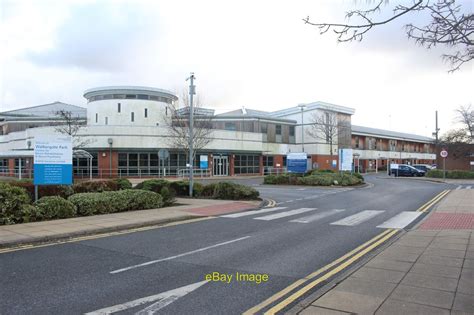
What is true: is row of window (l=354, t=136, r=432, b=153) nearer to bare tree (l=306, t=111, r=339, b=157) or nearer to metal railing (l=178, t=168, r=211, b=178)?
bare tree (l=306, t=111, r=339, b=157)

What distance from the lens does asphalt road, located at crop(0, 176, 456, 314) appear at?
5.21 meters

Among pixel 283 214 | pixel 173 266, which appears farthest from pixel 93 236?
pixel 283 214

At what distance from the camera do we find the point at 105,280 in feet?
20.4

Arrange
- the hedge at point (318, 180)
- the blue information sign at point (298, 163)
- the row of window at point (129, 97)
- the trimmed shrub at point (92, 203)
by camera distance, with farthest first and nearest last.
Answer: the row of window at point (129, 97) → the blue information sign at point (298, 163) → the hedge at point (318, 180) → the trimmed shrub at point (92, 203)

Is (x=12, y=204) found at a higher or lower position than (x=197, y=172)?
lower

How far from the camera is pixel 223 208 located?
16.1m

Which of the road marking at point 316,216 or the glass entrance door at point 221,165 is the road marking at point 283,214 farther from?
the glass entrance door at point 221,165

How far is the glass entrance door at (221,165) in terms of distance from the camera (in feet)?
157

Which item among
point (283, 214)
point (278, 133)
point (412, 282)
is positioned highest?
point (278, 133)

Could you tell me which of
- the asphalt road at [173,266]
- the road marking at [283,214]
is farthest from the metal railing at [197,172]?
the asphalt road at [173,266]

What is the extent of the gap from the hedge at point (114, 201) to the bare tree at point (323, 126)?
4191cm

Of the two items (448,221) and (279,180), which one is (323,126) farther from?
(448,221)

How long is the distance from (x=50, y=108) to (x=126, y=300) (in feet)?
228

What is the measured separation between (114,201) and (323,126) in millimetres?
46468
